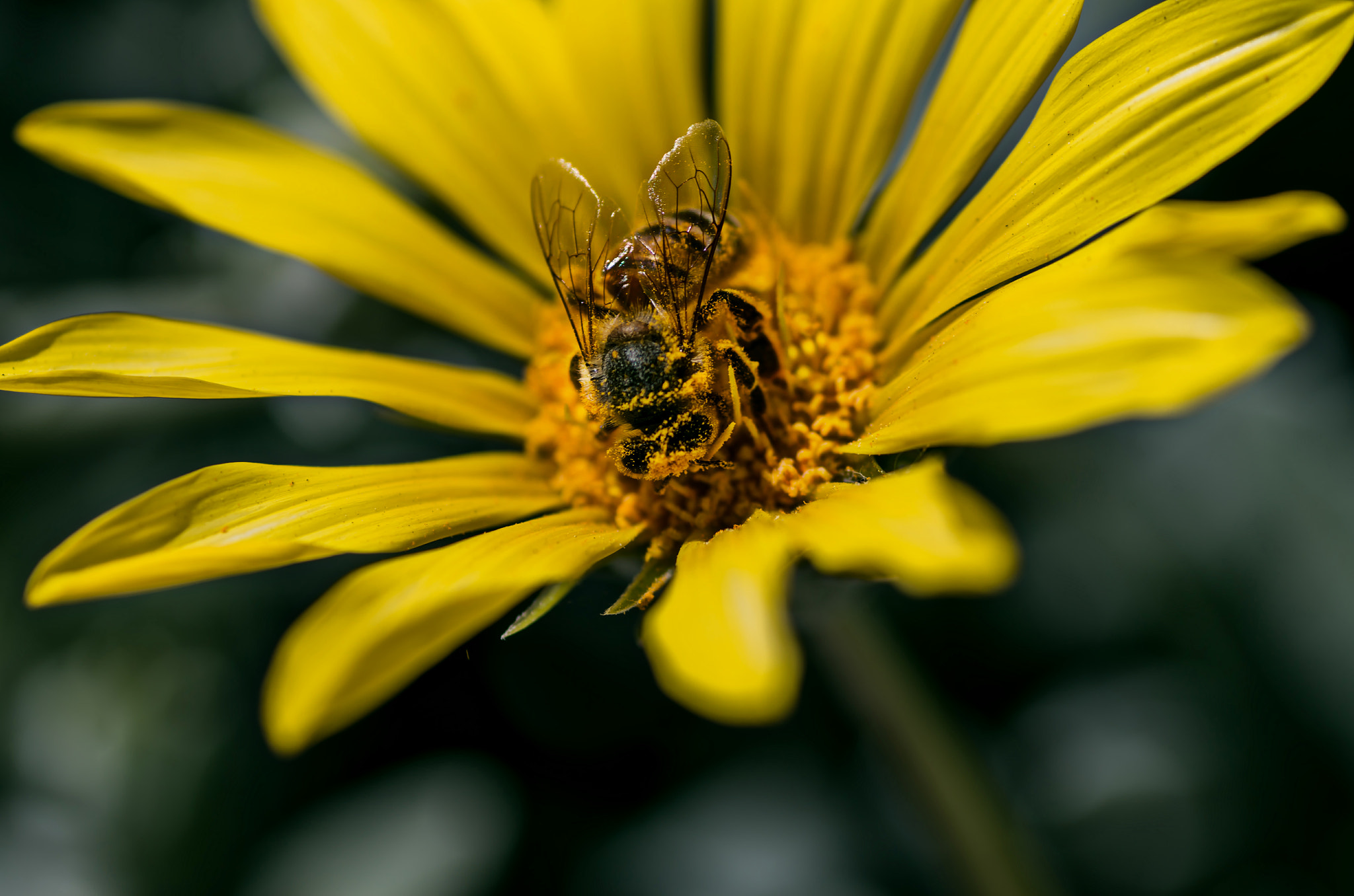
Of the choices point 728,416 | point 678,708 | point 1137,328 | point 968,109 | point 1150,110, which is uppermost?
point 968,109

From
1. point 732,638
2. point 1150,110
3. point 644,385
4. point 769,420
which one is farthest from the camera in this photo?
point 769,420

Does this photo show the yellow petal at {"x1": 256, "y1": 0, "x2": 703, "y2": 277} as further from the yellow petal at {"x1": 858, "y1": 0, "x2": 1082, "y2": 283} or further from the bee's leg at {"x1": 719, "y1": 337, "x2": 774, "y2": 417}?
the bee's leg at {"x1": 719, "y1": 337, "x2": 774, "y2": 417}

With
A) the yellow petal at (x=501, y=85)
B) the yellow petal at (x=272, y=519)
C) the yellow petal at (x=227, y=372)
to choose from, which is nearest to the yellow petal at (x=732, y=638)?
the yellow petal at (x=272, y=519)

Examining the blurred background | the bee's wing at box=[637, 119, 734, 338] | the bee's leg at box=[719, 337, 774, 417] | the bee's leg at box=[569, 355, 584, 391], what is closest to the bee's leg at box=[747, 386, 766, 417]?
the bee's leg at box=[719, 337, 774, 417]

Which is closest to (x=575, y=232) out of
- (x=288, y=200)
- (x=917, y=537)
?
(x=288, y=200)

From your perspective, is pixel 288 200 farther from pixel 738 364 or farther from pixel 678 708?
pixel 678 708

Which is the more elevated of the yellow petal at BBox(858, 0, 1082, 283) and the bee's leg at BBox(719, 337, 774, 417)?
the yellow petal at BBox(858, 0, 1082, 283)
